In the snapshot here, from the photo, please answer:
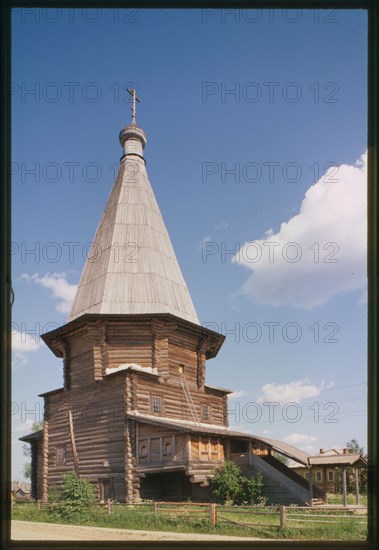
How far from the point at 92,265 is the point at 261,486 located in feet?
46.3

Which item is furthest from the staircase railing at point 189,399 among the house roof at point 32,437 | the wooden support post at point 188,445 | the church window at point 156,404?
the house roof at point 32,437

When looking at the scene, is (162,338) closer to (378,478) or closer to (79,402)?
(79,402)

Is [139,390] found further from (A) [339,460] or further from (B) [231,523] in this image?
(B) [231,523]

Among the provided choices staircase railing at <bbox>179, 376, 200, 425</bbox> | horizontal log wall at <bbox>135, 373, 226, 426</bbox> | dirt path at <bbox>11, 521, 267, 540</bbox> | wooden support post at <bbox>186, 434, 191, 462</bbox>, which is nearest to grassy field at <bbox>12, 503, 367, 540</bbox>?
dirt path at <bbox>11, 521, 267, 540</bbox>

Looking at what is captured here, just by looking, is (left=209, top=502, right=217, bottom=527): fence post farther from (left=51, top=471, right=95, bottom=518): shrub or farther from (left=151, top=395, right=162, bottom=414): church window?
(left=151, top=395, right=162, bottom=414): church window

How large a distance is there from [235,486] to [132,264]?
1176cm

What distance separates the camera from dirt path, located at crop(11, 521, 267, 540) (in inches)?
431

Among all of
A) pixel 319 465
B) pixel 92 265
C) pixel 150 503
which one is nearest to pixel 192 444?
pixel 150 503

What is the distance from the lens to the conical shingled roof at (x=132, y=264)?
2314 centimetres

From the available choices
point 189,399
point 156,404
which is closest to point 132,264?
point 156,404

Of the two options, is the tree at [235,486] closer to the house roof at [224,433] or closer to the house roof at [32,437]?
the house roof at [224,433]

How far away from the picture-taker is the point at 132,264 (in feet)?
80.6

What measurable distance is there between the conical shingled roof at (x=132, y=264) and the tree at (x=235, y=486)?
7.84m

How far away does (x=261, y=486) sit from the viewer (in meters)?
19.3
